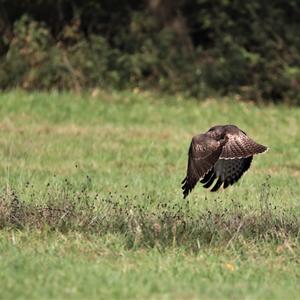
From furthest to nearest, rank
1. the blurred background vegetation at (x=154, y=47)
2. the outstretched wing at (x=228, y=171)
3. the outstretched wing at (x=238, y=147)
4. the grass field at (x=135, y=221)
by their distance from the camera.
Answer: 1. the blurred background vegetation at (x=154, y=47)
2. the outstretched wing at (x=228, y=171)
3. the outstretched wing at (x=238, y=147)
4. the grass field at (x=135, y=221)

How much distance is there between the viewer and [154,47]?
21.4 metres

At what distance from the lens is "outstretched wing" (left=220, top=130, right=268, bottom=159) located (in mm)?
8945

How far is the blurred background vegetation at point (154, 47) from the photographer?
67.2ft

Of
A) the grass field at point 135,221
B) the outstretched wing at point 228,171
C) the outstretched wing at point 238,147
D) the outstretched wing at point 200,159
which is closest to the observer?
the grass field at point 135,221

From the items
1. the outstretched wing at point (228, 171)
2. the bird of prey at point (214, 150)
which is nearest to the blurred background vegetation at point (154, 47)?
the outstretched wing at point (228, 171)

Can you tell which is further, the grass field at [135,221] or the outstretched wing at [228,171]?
the outstretched wing at [228,171]

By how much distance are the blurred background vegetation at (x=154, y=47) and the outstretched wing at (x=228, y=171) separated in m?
10.7

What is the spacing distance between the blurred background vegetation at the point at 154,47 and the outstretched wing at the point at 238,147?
1125cm

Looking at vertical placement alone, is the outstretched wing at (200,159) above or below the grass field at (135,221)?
above

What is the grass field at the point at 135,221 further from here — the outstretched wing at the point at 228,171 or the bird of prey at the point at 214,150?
the bird of prey at the point at 214,150

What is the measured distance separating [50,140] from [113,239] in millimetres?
6873

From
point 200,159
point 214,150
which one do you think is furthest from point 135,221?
point 214,150

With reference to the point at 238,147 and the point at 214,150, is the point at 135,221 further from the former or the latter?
the point at 238,147

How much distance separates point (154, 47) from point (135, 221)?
13.2 meters
